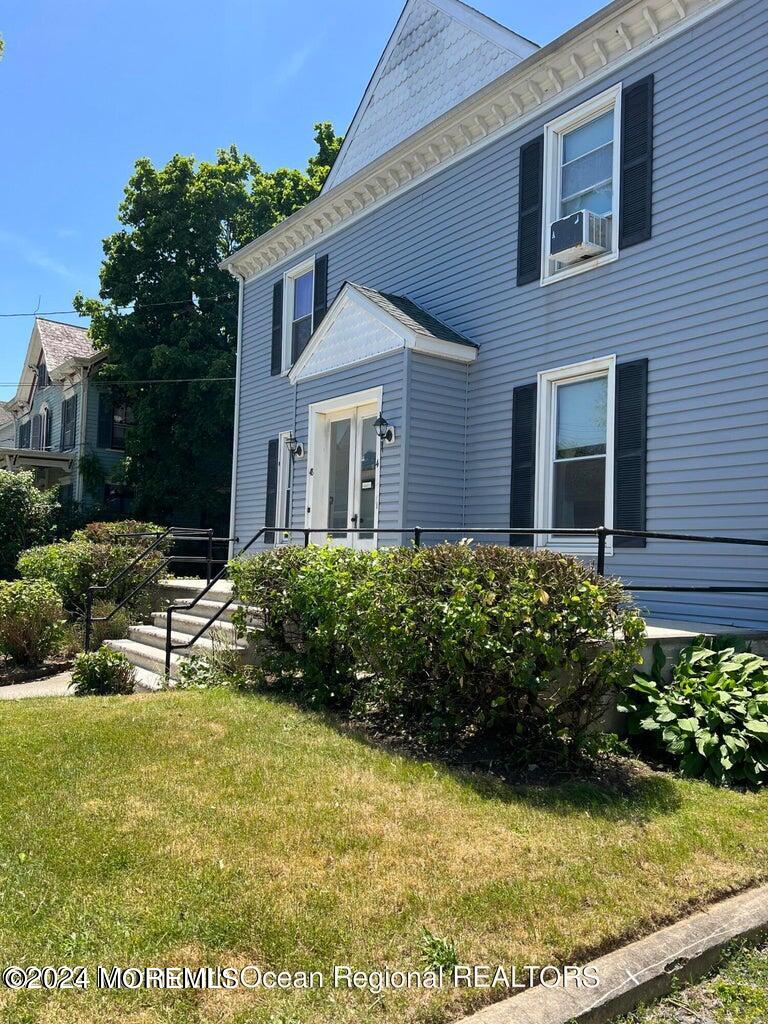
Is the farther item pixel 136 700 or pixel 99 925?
pixel 136 700

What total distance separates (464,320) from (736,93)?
3.89 metres

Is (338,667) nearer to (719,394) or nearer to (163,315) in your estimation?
(719,394)

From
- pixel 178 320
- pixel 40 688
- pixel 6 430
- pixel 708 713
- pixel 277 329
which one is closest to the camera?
pixel 708 713

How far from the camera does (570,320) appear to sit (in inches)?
340

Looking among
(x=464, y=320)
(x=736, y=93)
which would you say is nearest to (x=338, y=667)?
(x=464, y=320)

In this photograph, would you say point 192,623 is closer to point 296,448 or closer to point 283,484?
point 296,448

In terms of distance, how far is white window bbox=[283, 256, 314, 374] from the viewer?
43.6ft

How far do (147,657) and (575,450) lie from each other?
5.33 metres

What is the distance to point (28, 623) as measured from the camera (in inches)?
369

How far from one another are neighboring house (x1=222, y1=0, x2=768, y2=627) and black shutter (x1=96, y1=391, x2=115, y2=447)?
1435 cm

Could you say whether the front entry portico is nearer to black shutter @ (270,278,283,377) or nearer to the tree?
black shutter @ (270,278,283,377)

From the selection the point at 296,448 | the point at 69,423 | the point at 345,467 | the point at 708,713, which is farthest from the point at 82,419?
the point at 708,713

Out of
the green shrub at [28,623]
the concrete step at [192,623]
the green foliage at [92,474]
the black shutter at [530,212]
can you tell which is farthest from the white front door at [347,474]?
the green foliage at [92,474]

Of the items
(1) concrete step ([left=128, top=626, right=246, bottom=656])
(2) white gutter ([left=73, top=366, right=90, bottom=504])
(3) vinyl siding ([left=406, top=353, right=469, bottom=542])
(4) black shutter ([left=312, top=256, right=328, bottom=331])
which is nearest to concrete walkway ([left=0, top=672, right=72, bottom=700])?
(1) concrete step ([left=128, top=626, right=246, bottom=656])
